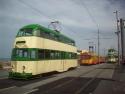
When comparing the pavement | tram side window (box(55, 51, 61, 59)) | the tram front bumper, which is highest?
tram side window (box(55, 51, 61, 59))

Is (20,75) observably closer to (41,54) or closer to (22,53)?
(22,53)

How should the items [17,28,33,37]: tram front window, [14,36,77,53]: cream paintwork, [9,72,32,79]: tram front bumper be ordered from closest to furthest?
[9,72,32,79]: tram front bumper < [14,36,77,53]: cream paintwork < [17,28,33,37]: tram front window

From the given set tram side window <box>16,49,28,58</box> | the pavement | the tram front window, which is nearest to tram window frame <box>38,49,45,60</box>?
tram side window <box>16,49,28,58</box>

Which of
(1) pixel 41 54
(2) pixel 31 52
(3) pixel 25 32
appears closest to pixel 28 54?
(2) pixel 31 52

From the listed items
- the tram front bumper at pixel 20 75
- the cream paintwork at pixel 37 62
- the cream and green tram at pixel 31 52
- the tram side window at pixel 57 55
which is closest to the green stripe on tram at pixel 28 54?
the cream and green tram at pixel 31 52

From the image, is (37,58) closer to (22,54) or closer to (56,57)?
(22,54)

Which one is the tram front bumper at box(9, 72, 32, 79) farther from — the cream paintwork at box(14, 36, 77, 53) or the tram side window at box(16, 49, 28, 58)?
the cream paintwork at box(14, 36, 77, 53)

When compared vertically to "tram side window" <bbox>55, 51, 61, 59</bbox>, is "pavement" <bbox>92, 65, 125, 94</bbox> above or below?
Answer: below

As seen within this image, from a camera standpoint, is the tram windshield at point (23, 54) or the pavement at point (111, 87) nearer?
the pavement at point (111, 87)

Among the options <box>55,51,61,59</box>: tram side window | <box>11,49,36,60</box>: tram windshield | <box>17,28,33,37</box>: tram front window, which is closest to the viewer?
<box>11,49,36,60</box>: tram windshield

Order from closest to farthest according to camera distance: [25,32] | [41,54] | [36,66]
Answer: [36,66], [25,32], [41,54]

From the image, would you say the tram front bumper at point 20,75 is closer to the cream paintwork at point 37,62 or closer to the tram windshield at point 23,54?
the cream paintwork at point 37,62

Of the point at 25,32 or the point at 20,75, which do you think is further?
the point at 25,32

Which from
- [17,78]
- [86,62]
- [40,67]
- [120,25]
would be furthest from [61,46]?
[86,62]
